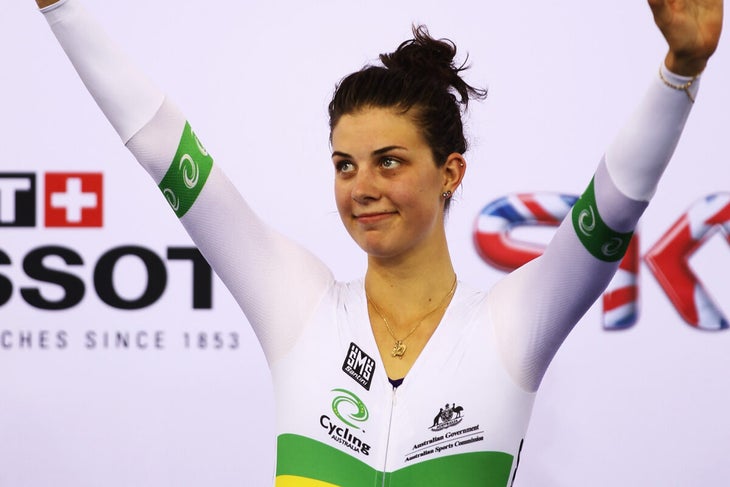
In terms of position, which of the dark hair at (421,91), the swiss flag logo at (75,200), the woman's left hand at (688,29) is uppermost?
the swiss flag logo at (75,200)

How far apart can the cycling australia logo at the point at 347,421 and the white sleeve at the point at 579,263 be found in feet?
0.82

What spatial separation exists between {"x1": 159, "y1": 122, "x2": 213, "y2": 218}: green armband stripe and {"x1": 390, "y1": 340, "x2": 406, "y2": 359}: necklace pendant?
41 centimetres

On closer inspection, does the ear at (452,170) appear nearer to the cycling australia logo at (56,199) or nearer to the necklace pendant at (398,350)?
the necklace pendant at (398,350)

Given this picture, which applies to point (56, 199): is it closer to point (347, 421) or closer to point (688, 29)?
point (347, 421)

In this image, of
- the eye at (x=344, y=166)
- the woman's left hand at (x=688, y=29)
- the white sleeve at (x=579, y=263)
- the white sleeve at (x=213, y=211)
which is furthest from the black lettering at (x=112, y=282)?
the woman's left hand at (x=688, y=29)

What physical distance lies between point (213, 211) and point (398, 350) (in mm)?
384

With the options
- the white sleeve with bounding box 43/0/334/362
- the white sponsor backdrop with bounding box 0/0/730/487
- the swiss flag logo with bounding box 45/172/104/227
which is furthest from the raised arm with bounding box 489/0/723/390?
the swiss flag logo with bounding box 45/172/104/227

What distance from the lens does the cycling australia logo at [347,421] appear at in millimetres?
1848

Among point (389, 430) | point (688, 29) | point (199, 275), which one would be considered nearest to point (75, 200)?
point (199, 275)

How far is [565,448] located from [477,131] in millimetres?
853

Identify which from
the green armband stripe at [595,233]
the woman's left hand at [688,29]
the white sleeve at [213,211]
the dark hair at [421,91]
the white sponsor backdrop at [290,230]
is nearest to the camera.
Answer: the woman's left hand at [688,29]

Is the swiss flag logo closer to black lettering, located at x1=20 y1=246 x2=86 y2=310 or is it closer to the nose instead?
black lettering, located at x1=20 y1=246 x2=86 y2=310

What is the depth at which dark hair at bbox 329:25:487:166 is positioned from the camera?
1935mm

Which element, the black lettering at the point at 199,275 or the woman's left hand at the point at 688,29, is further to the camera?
the black lettering at the point at 199,275
